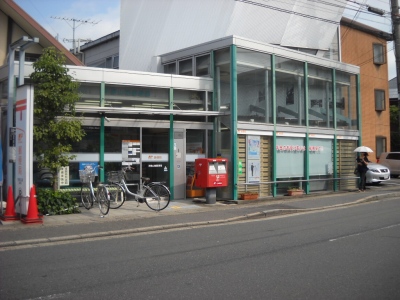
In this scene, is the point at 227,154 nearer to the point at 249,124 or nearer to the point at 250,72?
the point at 249,124

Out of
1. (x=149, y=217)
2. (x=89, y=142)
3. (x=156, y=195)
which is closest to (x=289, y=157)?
(x=156, y=195)

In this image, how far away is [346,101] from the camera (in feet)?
Answer: 69.6

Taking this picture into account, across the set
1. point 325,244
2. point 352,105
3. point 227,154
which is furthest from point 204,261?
point 352,105

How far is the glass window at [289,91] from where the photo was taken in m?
17.8

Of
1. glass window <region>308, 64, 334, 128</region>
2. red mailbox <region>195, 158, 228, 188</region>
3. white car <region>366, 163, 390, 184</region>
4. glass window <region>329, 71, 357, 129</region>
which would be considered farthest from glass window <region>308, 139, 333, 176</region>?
red mailbox <region>195, 158, 228, 188</region>

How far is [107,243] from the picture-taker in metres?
9.36

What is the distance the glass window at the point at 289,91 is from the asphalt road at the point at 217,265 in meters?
7.62

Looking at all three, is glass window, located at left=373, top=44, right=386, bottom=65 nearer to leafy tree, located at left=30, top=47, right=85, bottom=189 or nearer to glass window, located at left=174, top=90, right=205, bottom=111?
glass window, located at left=174, top=90, right=205, bottom=111

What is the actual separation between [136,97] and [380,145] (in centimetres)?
2051

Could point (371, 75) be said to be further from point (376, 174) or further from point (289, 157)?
point (289, 157)

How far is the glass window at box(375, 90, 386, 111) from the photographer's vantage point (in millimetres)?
30219

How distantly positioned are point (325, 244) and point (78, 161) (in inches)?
337

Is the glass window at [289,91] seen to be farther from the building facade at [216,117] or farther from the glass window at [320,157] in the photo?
the glass window at [320,157]

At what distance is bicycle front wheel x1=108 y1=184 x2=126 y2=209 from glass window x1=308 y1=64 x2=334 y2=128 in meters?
9.04
